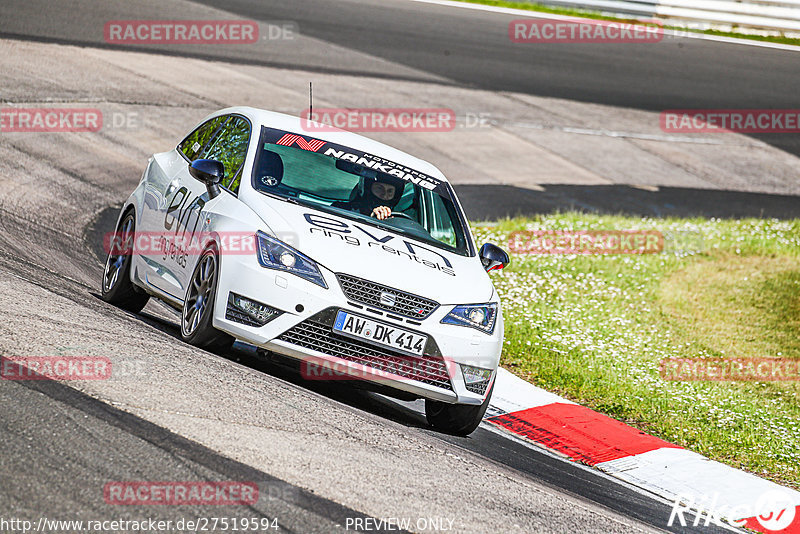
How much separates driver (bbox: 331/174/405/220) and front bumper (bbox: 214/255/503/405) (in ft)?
3.89

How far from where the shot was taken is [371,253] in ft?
22.0

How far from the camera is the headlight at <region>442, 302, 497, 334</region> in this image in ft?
22.2

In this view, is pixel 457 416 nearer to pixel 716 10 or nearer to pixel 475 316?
pixel 475 316

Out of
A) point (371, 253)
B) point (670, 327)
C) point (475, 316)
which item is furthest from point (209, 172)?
point (670, 327)

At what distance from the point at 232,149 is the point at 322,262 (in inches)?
68.6

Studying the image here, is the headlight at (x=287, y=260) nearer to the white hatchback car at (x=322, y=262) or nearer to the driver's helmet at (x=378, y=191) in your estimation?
the white hatchback car at (x=322, y=262)

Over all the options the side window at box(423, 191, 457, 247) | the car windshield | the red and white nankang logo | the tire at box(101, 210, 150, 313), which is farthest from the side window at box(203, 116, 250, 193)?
the side window at box(423, 191, 457, 247)

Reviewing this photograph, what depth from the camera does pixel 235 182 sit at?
24.1ft

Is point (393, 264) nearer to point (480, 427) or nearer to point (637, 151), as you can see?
point (480, 427)

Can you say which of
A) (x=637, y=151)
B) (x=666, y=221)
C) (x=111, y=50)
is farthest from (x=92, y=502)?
(x=637, y=151)

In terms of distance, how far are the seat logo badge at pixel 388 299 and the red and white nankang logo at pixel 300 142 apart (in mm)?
1738

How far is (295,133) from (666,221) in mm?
9322

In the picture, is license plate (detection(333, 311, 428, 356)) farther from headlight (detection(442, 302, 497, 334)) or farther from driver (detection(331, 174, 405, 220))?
driver (detection(331, 174, 405, 220))

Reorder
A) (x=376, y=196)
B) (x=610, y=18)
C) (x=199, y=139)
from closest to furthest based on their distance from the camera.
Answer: (x=376, y=196) → (x=199, y=139) → (x=610, y=18)
